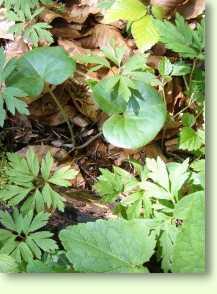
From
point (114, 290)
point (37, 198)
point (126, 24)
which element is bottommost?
point (114, 290)

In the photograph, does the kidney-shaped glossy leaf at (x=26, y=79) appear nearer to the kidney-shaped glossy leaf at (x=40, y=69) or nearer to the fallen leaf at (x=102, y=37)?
the kidney-shaped glossy leaf at (x=40, y=69)

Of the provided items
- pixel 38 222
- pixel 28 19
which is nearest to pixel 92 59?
pixel 28 19

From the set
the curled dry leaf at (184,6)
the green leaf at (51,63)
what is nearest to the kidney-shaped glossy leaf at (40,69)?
the green leaf at (51,63)

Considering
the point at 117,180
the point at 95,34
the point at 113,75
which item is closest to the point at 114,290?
the point at 117,180

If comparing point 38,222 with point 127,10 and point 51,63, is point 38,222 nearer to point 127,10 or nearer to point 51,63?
point 51,63

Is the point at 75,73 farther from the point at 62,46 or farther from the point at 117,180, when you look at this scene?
the point at 117,180

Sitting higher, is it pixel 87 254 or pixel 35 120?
pixel 35 120

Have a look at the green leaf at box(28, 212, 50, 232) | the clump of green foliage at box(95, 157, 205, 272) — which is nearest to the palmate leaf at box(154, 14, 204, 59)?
the clump of green foliage at box(95, 157, 205, 272)
